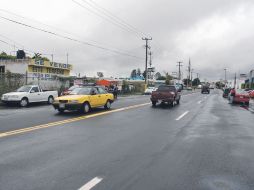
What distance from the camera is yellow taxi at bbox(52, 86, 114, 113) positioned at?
57.1ft

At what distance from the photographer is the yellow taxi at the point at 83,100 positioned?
17.4m

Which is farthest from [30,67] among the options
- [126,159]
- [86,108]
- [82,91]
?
[126,159]

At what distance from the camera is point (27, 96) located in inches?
924

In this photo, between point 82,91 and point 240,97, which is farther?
point 240,97

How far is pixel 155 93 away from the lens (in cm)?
2616

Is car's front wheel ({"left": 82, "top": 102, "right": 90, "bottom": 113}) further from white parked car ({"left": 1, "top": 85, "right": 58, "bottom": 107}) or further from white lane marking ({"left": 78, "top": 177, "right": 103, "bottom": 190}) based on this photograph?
white lane marking ({"left": 78, "top": 177, "right": 103, "bottom": 190})

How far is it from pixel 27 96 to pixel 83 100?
7.29 meters

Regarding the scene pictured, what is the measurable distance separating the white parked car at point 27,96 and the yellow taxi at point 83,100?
5.73 m

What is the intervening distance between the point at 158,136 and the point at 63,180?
5427 millimetres

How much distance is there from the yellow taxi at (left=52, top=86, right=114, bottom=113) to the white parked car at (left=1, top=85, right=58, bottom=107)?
573cm

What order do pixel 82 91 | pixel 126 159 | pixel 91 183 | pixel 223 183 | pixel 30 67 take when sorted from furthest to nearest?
pixel 30 67
pixel 82 91
pixel 126 159
pixel 223 183
pixel 91 183

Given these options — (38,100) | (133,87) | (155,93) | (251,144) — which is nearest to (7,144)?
(251,144)

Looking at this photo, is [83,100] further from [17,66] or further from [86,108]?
[17,66]

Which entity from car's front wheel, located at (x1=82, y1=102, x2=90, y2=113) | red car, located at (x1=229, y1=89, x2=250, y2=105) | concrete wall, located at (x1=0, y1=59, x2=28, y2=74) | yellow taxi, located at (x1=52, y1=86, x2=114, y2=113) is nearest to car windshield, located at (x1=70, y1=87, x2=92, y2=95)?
yellow taxi, located at (x1=52, y1=86, x2=114, y2=113)
